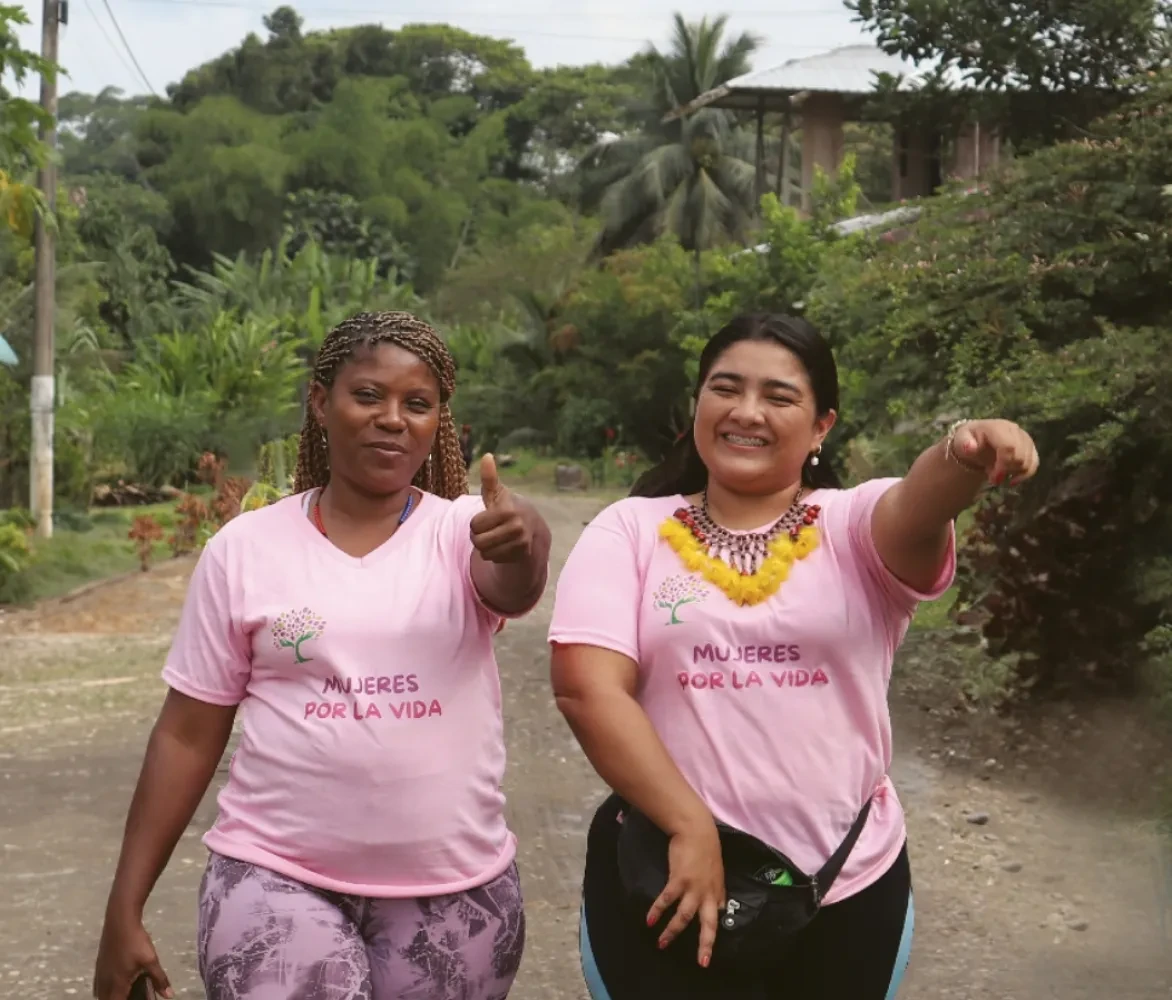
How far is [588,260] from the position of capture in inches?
1650

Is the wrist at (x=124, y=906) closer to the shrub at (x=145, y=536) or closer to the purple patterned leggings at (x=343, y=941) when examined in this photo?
the purple patterned leggings at (x=343, y=941)

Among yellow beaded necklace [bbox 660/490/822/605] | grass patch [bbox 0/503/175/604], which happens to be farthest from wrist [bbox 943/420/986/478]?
grass patch [bbox 0/503/175/604]

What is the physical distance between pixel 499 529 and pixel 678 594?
0.95 feet

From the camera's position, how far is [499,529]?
273 centimetres

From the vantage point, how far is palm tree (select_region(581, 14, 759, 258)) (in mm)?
40938

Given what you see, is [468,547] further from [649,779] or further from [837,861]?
[837,861]

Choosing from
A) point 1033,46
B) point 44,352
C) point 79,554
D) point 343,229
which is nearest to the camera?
point 1033,46

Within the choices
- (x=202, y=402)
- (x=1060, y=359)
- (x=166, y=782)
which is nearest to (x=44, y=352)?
(x=202, y=402)

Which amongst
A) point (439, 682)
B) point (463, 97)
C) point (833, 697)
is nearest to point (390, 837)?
point (439, 682)

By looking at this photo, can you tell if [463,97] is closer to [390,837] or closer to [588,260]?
[588,260]

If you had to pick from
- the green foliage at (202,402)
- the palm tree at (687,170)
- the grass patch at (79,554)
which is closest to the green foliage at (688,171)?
the palm tree at (687,170)

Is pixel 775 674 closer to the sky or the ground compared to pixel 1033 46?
closer to the ground

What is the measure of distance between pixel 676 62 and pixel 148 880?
40978mm

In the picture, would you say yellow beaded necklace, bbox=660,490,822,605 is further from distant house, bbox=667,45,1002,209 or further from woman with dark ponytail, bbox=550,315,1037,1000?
distant house, bbox=667,45,1002,209
